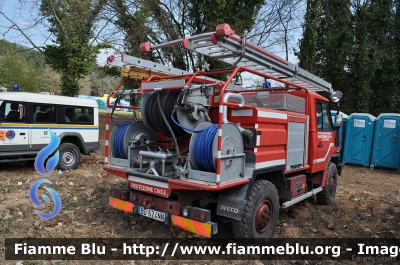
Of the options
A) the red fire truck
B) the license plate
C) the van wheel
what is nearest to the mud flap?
the red fire truck

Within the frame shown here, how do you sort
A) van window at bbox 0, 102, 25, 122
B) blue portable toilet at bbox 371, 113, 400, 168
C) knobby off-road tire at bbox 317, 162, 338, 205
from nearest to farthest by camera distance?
knobby off-road tire at bbox 317, 162, 338, 205, van window at bbox 0, 102, 25, 122, blue portable toilet at bbox 371, 113, 400, 168

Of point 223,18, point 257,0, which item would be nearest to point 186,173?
point 223,18

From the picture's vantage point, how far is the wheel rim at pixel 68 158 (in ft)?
29.1

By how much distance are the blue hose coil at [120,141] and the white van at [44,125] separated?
467 centimetres

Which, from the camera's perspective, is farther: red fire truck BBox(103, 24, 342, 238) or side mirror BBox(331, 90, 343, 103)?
side mirror BBox(331, 90, 343, 103)

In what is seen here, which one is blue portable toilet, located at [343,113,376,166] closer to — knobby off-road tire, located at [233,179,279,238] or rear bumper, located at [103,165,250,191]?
knobby off-road tire, located at [233,179,279,238]

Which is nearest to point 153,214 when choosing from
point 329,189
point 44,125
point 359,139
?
point 329,189

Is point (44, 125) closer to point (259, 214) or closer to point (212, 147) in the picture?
point (212, 147)

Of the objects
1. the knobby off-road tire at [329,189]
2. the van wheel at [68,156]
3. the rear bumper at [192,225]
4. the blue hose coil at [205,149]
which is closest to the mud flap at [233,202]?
the rear bumper at [192,225]

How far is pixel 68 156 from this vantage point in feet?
29.7

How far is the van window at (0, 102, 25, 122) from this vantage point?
7777mm

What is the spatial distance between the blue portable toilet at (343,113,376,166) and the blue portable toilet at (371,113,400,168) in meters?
0.20

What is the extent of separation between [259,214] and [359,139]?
941 centimetres

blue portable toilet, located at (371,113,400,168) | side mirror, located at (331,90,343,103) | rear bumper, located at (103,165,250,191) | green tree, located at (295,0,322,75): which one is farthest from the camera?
green tree, located at (295,0,322,75)
